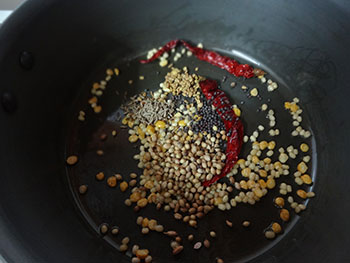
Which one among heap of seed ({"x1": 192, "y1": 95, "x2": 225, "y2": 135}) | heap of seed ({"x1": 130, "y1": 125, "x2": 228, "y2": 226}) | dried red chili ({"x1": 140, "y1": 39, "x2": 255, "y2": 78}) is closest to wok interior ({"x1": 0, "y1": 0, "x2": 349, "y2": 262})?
dried red chili ({"x1": 140, "y1": 39, "x2": 255, "y2": 78})

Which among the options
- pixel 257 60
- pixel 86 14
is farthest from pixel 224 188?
pixel 86 14

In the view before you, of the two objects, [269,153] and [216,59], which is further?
[216,59]

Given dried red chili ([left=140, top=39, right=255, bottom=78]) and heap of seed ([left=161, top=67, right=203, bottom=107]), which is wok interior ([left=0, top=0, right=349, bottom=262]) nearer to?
dried red chili ([left=140, top=39, right=255, bottom=78])

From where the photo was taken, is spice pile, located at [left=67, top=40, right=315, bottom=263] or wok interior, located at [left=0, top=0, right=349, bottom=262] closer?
wok interior, located at [left=0, top=0, right=349, bottom=262]

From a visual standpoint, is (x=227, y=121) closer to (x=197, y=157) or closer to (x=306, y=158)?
(x=197, y=157)

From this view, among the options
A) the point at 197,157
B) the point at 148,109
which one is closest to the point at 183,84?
the point at 148,109

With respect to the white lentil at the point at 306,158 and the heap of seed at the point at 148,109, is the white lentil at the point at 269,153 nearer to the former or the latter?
the white lentil at the point at 306,158

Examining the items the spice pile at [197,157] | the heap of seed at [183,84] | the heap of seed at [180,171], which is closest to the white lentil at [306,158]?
the spice pile at [197,157]
